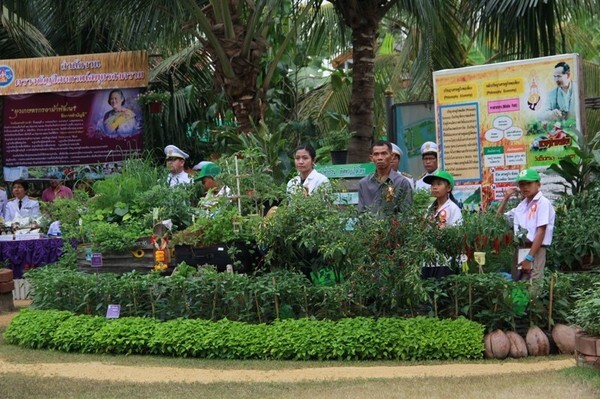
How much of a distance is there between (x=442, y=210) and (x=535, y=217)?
0.89m

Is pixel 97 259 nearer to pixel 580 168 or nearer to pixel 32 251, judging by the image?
pixel 32 251

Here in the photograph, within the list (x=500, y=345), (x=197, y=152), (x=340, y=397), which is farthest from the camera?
(x=197, y=152)

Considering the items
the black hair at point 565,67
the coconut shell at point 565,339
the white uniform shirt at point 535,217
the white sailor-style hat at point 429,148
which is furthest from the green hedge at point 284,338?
the black hair at point 565,67

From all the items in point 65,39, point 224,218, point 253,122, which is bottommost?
point 224,218

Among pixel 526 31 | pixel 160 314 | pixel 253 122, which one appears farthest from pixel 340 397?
pixel 253 122

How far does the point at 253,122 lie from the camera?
14211 mm

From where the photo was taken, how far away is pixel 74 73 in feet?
59.2

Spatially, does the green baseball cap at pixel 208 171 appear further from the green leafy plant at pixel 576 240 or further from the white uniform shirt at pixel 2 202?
the white uniform shirt at pixel 2 202

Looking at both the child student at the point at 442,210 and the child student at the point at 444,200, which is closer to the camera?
the child student at the point at 442,210

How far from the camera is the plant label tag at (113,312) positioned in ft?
34.1

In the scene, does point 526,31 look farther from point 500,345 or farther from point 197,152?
point 197,152

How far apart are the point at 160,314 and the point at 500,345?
338 centimetres

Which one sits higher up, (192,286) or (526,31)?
(526,31)

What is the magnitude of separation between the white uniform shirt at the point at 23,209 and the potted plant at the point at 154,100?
2.58 metres
